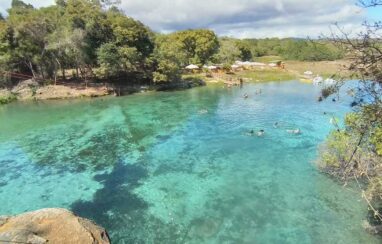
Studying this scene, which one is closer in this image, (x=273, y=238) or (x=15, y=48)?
(x=273, y=238)

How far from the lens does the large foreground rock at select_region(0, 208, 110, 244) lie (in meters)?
11.9

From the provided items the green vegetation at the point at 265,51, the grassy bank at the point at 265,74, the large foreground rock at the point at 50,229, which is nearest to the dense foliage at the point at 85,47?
the grassy bank at the point at 265,74

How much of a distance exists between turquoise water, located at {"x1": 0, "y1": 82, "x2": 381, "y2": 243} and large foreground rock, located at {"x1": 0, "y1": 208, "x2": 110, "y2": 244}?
138 inches

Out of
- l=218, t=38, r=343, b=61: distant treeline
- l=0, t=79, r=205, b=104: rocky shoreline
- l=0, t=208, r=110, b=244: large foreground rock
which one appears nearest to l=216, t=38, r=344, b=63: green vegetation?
l=218, t=38, r=343, b=61: distant treeline

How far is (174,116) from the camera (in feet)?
141

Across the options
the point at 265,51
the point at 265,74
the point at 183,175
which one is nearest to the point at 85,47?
the point at 183,175

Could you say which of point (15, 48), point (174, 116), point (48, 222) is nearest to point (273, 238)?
point (48, 222)

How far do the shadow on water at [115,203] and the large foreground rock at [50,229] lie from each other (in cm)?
411

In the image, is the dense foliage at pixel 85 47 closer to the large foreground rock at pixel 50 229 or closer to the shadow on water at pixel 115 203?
the shadow on water at pixel 115 203

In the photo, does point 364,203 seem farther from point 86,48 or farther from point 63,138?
point 86,48

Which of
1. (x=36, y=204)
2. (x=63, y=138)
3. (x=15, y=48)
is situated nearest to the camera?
(x=36, y=204)

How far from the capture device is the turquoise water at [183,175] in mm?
17297

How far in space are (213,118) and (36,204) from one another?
24.7 metres

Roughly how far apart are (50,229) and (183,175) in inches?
480
